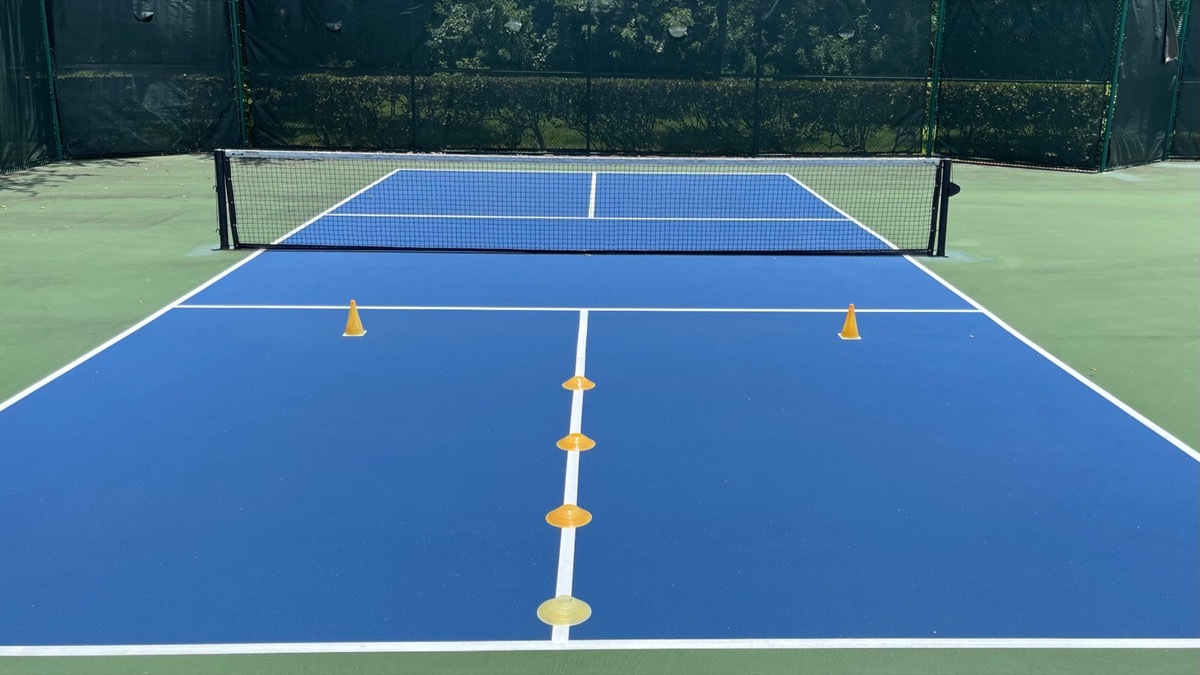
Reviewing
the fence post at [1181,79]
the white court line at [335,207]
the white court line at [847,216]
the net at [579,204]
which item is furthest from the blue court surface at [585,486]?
the fence post at [1181,79]

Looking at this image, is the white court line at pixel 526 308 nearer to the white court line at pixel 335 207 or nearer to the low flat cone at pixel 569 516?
the white court line at pixel 335 207

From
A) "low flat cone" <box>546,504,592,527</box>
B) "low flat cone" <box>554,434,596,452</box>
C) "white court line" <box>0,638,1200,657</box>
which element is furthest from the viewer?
"low flat cone" <box>554,434,596,452</box>

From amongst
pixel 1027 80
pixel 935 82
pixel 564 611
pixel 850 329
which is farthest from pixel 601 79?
pixel 564 611

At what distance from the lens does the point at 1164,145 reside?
73.6 ft

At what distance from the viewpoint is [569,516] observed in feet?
17.3

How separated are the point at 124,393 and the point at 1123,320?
26.5 ft

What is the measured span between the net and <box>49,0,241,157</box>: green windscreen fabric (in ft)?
6.51

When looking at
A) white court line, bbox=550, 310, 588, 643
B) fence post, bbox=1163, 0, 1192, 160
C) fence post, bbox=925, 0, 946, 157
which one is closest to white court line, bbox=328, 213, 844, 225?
white court line, bbox=550, 310, 588, 643

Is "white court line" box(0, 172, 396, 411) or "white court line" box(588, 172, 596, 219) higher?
"white court line" box(588, 172, 596, 219)

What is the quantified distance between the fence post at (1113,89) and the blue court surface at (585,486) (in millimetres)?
12517

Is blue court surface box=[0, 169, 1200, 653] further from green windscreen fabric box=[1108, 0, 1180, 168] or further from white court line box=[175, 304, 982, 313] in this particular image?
green windscreen fabric box=[1108, 0, 1180, 168]

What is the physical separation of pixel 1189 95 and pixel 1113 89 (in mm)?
4285

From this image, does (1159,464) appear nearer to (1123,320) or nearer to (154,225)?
(1123,320)

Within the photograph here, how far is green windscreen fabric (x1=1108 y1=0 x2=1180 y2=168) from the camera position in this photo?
1953 centimetres
